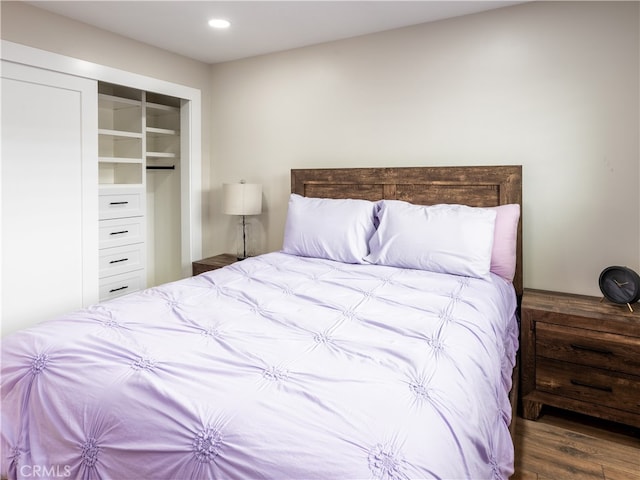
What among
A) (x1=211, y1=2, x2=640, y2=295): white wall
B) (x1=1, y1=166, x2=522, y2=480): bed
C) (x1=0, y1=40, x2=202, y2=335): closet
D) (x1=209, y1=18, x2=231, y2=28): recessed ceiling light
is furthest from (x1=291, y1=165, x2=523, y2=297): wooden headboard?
(x1=0, y1=40, x2=202, y2=335): closet

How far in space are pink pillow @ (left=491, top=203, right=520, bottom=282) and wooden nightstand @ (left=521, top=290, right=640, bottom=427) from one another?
0.78ft

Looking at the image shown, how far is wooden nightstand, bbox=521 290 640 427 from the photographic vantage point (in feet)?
6.79

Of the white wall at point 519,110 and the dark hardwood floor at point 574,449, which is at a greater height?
the white wall at point 519,110

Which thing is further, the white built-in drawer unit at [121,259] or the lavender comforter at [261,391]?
the white built-in drawer unit at [121,259]

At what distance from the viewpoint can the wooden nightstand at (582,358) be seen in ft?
6.79

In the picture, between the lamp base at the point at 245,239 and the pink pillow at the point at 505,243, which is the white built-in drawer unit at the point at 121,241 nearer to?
the lamp base at the point at 245,239

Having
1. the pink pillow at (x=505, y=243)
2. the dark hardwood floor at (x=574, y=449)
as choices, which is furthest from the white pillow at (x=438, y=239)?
→ the dark hardwood floor at (x=574, y=449)

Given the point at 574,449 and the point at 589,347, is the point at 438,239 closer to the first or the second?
the point at 589,347

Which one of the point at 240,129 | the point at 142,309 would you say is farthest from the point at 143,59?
the point at 142,309

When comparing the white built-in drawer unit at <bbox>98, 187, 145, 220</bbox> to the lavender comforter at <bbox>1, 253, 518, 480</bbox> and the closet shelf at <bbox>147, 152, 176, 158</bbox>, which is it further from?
the lavender comforter at <bbox>1, 253, 518, 480</bbox>

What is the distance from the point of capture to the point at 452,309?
1820mm

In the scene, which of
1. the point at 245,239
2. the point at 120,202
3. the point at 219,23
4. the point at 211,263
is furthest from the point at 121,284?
the point at 219,23

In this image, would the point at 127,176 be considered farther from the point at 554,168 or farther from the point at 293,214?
the point at 554,168

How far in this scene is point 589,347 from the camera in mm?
2141
